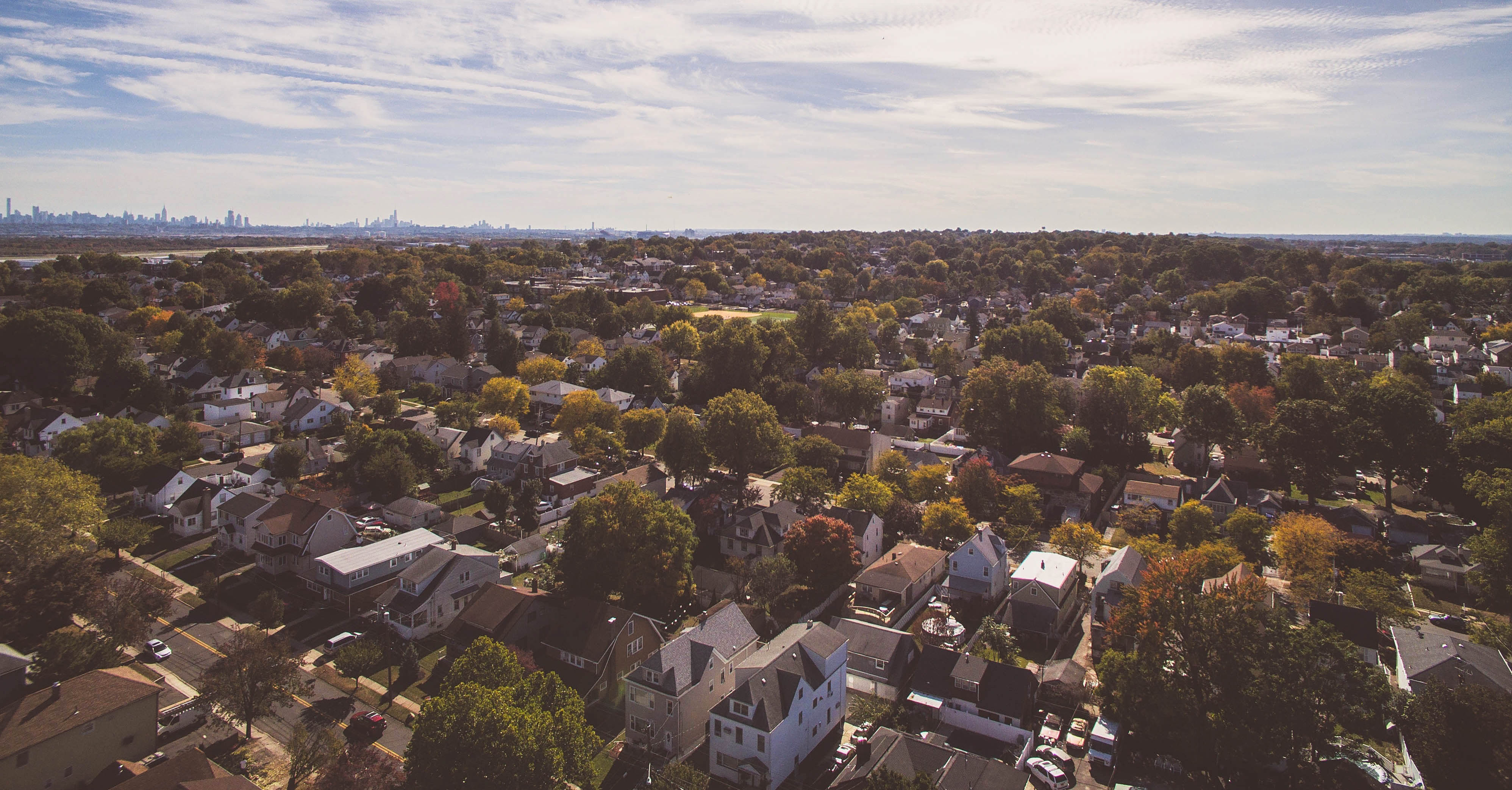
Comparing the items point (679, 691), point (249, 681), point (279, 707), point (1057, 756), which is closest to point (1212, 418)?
point (1057, 756)

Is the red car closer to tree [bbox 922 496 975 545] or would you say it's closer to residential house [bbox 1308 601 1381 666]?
tree [bbox 922 496 975 545]

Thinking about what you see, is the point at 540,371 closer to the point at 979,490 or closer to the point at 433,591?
the point at 433,591

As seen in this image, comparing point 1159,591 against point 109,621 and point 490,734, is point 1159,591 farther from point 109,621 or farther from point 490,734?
point 109,621

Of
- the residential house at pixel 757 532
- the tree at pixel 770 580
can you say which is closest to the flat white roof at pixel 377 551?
the residential house at pixel 757 532

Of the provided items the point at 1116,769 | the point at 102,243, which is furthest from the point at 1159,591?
the point at 102,243

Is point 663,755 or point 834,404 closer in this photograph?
point 663,755

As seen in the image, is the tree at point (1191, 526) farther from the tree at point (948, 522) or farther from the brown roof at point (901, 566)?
the brown roof at point (901, 566)
